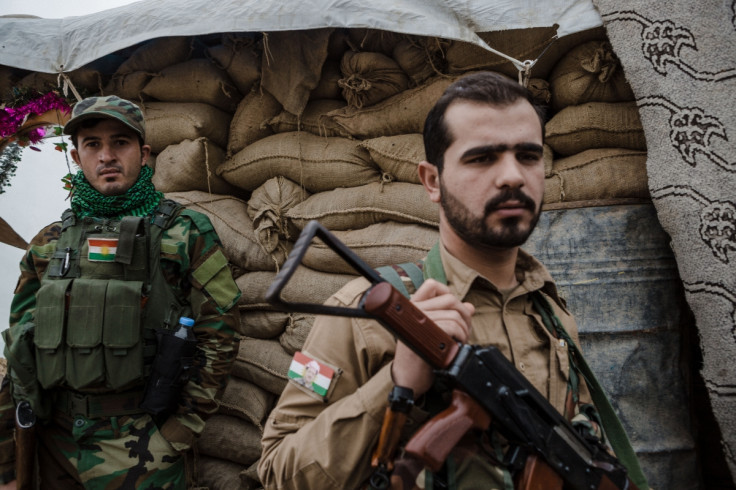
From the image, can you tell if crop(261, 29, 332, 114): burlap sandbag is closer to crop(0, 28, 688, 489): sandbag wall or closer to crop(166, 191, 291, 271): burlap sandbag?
crop(0, 28, 688, 489): sandbag wall

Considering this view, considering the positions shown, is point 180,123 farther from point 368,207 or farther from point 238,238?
point 368,207

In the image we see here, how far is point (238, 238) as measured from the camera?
2.66 metres

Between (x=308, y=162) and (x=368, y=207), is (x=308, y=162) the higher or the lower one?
the higher one

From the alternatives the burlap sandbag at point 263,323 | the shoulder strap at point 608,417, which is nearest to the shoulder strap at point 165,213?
the burlap sandbag at point 263,323

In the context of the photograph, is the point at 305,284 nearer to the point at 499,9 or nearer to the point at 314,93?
the point at 314,93

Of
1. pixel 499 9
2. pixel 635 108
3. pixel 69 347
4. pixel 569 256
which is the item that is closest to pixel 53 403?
pixel 69 347

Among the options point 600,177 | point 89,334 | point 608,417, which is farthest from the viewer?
point 600,177

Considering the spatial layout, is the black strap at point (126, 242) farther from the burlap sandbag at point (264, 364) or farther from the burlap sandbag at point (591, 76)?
the burlap sandbag at point (591, 76)

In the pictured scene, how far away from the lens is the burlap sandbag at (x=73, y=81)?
9.44ft

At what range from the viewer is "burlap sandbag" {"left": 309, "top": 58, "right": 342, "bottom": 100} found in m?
2.66

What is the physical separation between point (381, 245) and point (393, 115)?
Result: 66 centimetres

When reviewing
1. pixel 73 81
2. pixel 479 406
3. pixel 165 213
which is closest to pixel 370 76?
pixel 165 213

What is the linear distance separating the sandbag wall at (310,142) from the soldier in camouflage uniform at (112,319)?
560 millimetres

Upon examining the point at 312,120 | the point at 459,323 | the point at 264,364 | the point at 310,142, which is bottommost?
the point at 264,364
